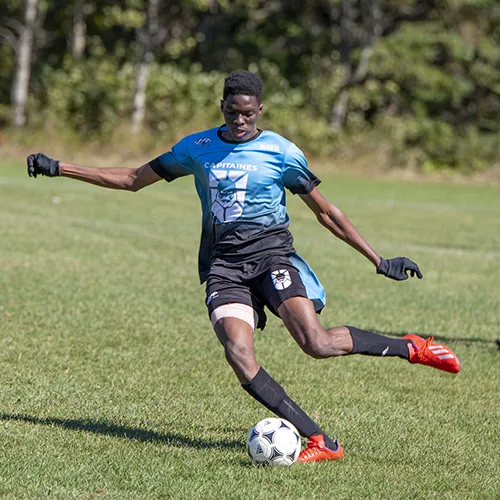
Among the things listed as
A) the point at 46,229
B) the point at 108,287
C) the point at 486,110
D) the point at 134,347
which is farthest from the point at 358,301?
the point at 486,110

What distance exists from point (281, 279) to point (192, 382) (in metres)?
2.20

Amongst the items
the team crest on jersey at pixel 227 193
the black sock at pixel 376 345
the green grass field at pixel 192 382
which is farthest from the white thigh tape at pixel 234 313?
the green grass field at pixel 192 382

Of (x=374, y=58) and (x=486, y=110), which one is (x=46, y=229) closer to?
(x=374, y=58)

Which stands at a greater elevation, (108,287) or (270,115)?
(270,115)

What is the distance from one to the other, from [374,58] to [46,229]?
2727cm

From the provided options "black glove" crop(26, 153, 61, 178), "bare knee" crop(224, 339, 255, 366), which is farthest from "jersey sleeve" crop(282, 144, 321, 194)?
"black glove" crop(26, 153, 61, 178)

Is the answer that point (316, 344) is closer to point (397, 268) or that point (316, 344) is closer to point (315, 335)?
point (315, 335)

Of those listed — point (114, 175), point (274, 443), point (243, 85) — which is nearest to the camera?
point (274, 443)

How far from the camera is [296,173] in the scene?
595 centimetres

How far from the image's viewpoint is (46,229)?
16.6m

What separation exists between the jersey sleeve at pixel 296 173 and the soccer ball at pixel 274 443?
1437mm

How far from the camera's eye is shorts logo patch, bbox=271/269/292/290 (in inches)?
228

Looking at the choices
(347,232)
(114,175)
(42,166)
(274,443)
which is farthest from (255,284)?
(42,166)

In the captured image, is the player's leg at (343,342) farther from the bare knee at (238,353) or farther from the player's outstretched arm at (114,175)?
the player's outstretched arm at (114,175)
